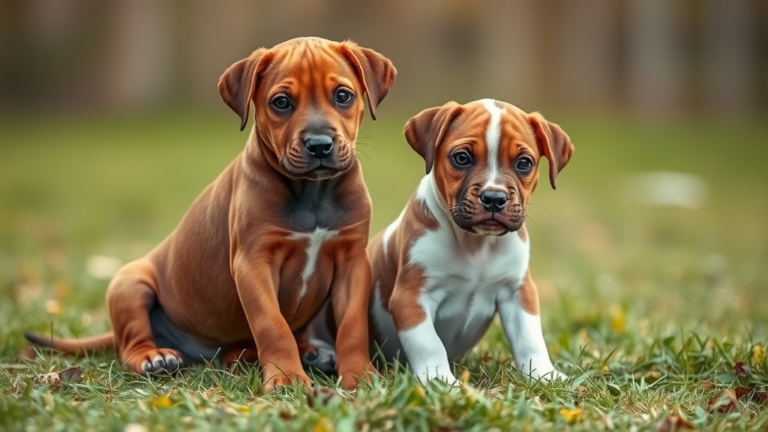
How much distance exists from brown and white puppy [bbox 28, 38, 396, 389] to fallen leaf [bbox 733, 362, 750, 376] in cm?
224

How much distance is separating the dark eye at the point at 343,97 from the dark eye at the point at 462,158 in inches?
26.9

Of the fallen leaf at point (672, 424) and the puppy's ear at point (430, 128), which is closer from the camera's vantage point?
the fallen leaf at point (672, 424)

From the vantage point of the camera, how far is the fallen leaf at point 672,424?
4.96 m

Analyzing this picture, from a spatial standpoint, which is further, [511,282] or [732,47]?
[732,47]

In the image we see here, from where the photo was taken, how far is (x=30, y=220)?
1380 cm

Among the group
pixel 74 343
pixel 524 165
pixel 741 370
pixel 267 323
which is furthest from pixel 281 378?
pixel 741 370

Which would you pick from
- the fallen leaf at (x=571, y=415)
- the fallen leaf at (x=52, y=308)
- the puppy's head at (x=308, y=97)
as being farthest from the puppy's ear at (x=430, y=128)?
the fallen leaf at (x=52, y=308)

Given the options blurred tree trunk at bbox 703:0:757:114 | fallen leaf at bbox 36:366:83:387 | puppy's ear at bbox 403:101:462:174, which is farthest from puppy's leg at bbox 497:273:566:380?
blurred tree trunk at bbox 703:0:757:114

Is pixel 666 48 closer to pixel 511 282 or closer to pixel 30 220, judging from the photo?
pixel 30 220

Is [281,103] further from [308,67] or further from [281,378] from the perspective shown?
[281,378]

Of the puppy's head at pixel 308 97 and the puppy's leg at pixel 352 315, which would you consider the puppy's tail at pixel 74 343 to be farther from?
the puppy's head at pixel 308 97

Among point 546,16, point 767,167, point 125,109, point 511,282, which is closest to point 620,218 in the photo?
point 767,167

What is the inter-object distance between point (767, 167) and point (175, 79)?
1555 cm

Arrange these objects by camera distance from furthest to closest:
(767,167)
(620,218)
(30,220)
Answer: (767,167)
(620,218)
(30,220)
